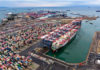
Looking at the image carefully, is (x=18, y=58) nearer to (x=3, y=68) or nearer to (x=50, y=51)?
(x=3, y=68)

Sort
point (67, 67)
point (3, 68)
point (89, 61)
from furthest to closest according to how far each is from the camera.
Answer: point (89, 61) → point (67, 67) → point (3, 68)

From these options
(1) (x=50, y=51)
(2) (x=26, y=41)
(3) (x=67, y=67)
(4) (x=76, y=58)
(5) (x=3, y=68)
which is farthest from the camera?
(2) (x=26, y=41)

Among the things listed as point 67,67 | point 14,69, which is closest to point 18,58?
point 14,69

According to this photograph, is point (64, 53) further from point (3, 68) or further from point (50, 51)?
point (3, 68)

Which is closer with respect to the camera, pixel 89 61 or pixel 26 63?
pixel 26 63

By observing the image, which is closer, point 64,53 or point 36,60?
point 36,60

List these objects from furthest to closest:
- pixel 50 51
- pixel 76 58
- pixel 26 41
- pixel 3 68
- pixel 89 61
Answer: pixel 26 41 < pixel 50 51 < pixel 76 58 < pixel 89 61 < pixel 3 68

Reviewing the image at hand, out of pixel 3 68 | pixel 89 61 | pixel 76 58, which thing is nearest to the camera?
pixel 3 68

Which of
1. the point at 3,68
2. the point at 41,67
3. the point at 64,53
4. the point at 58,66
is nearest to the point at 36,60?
the point at 41,67

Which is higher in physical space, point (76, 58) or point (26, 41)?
point (26, 41)
